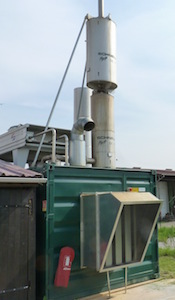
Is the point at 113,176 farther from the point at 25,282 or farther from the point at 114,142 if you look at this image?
the point at 25,282

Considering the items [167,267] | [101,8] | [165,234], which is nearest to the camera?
[167,267]

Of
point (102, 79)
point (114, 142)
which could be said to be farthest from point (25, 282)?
point (102, 79)

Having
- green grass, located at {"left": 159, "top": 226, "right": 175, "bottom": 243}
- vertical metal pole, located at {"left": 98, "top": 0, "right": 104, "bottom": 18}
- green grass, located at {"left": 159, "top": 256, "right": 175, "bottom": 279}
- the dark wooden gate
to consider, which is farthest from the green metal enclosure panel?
green grass, located at {"left": 159, "top": 226, "right": 175, "bottom": 243}

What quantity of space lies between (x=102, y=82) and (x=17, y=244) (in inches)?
149

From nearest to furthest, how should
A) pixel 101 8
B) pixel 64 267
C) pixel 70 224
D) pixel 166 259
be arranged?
pixel 64 267, pixel 70 224, pixel 101 8, pixel 166 259

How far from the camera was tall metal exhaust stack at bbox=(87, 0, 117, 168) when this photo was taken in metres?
6.36

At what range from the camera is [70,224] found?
4.73m

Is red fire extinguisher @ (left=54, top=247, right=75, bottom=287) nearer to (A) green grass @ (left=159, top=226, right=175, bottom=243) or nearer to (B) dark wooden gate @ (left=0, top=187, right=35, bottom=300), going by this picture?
(B) dark wooden gate @ (left=0, top=187, right=35, bottom=300)

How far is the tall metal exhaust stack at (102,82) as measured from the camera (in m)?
6.36

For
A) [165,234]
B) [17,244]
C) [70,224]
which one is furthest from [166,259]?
[17,244]

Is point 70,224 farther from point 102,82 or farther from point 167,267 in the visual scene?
point 102,82

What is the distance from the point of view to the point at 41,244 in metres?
4.59

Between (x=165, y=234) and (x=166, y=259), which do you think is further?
(x=165, y=234)

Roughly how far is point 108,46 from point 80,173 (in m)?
3.16
